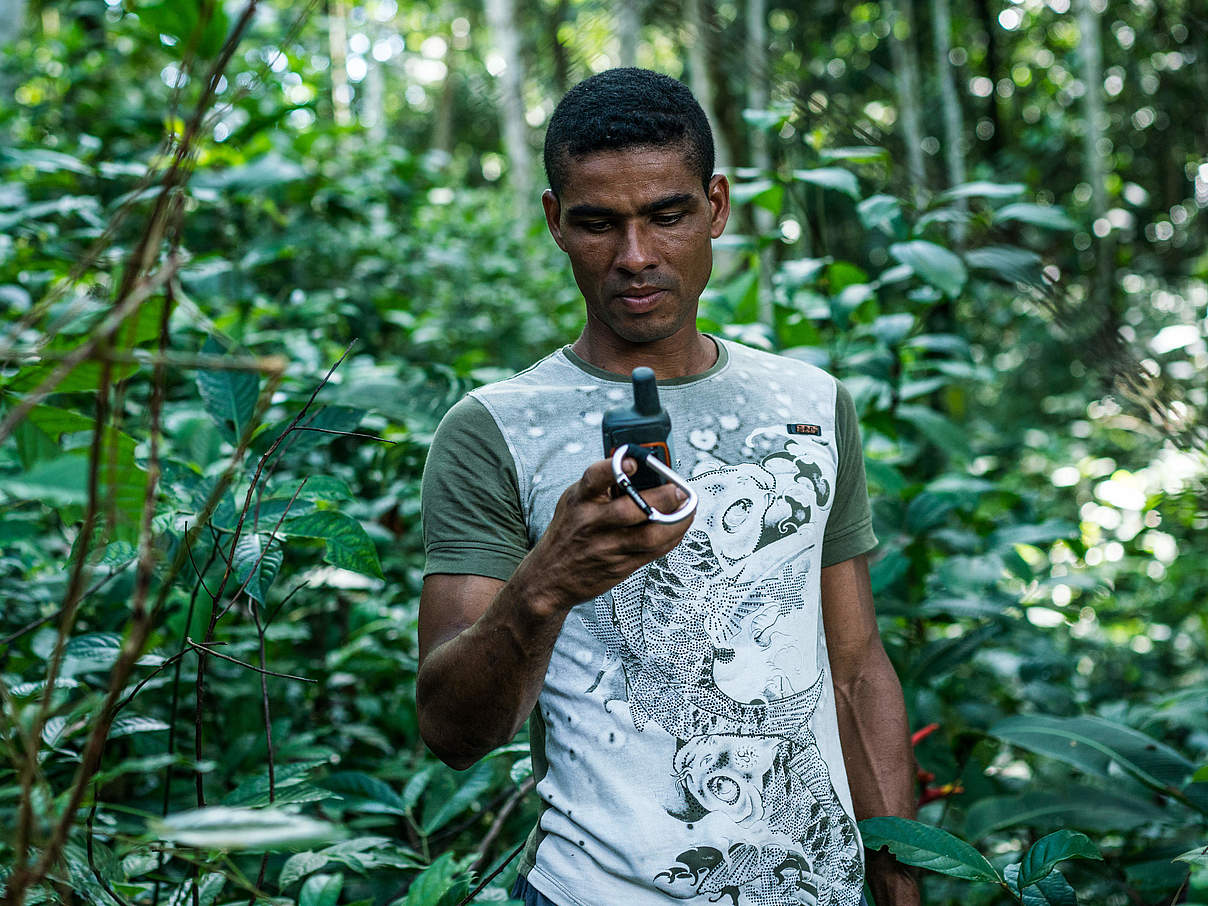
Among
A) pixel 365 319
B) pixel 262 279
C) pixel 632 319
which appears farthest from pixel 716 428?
pixel 262 279

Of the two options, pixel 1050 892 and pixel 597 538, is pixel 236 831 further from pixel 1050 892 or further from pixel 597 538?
pixel 1050 892

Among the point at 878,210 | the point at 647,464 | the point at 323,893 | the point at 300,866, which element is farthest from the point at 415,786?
the point at 878,210

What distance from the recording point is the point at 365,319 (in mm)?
3572

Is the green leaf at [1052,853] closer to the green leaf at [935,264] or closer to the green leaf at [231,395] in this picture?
the green leaf at [935,264]

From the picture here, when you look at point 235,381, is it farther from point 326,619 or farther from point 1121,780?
point 1121,780

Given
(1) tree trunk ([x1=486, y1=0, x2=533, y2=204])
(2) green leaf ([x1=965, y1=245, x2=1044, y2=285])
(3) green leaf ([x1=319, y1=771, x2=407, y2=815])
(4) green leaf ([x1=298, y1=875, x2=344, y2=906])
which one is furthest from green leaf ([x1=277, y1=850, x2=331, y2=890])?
(1) tree trunk ([x1=486, y1=0, x2=533, y2=204])

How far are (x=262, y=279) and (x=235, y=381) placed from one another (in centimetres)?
254

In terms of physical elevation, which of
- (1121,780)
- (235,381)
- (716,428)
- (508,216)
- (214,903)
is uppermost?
(508,216)

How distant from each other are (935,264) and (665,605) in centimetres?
119

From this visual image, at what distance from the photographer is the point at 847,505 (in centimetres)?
170

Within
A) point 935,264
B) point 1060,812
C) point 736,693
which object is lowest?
point 1060,812

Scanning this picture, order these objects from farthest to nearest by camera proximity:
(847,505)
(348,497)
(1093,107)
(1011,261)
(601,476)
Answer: (1093,107)
(1011,261)
(847,505)
(348,497)
(601,476)

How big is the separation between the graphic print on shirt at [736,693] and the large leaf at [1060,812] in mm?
794

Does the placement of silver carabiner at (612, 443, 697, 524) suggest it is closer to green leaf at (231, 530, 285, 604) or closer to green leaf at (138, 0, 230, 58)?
green leaf at (231, 530, 285, 604)
